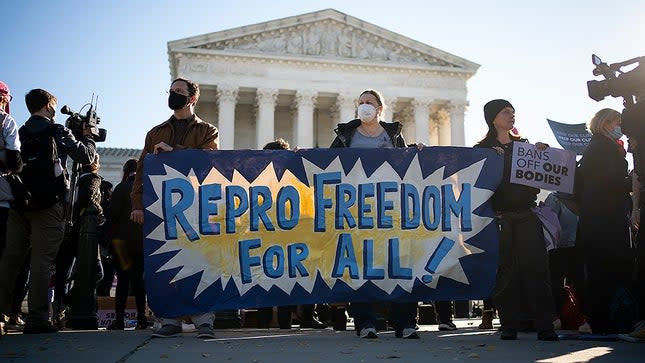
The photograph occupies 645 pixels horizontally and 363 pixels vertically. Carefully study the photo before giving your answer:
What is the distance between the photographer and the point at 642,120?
4.41 meters

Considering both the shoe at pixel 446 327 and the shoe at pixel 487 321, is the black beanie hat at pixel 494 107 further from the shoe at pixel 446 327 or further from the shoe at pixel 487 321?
the shoe at pixel 487 321

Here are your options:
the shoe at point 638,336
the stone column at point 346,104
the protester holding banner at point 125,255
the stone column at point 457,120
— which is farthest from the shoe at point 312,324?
the stone column at point 457,120

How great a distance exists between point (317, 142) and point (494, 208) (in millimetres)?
40554

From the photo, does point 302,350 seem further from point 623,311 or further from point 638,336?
point 623,311

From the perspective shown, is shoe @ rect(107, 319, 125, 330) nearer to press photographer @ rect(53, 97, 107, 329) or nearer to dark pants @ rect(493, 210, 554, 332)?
press photographer @ rect(53, 97, 107, 329)

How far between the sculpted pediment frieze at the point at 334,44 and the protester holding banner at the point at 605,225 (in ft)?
122

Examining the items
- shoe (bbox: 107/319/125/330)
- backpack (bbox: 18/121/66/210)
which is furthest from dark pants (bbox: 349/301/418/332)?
shoe (bbox: 107/319/125/330)

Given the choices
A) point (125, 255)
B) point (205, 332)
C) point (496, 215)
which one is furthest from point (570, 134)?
point (205, 332)

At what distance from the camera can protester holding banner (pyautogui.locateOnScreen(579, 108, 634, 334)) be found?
503cm

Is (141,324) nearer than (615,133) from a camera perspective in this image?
No

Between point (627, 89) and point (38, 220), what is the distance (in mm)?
5144

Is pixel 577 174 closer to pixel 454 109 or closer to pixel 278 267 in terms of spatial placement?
pixel 278 267

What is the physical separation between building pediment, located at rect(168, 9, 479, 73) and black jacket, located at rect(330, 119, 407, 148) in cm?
3609

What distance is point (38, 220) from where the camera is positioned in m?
5.35
